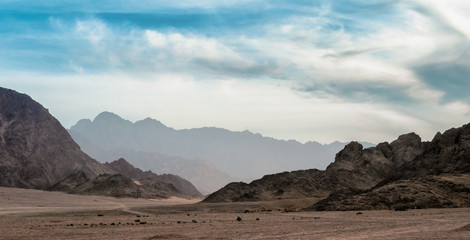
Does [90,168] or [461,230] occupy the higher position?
[90,168]

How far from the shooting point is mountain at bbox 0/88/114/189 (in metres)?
158

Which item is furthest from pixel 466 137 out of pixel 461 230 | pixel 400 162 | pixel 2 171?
pixel 2 171

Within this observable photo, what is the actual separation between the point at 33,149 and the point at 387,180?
5326 inches

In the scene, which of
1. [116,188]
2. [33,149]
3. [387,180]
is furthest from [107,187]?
[387,180]

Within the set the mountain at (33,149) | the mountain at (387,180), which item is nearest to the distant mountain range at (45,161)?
the mountain at (33,149)

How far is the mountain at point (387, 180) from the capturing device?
56000mm

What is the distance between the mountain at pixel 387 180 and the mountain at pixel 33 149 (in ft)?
286

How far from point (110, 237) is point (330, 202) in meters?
38.1

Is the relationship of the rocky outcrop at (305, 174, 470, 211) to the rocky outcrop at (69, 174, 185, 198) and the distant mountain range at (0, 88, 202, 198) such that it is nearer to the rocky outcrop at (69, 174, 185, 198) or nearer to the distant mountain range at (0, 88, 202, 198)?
the rocky outcrop at (69, 174, 185, 198)

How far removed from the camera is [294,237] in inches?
1050

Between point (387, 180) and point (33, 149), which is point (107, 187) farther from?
point (387, 180)

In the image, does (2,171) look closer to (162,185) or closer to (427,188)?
(162,185)

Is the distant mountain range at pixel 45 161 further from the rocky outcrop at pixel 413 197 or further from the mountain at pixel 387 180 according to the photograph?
the rocky outcrop at pixel 413 197

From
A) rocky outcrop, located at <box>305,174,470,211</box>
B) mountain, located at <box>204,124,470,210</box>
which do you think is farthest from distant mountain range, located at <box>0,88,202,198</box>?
rocky outcrop, located at <box>305,174,470,211</box>
